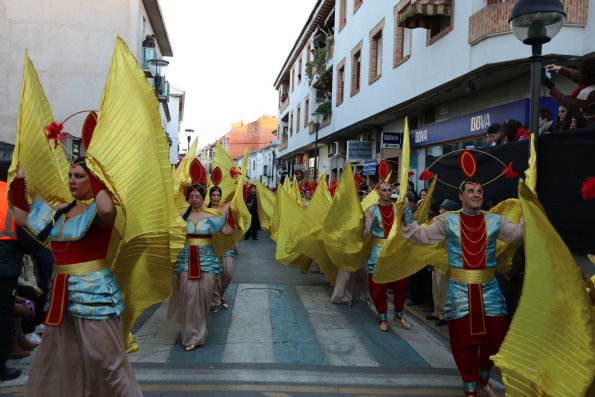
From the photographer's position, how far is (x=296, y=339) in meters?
5.47

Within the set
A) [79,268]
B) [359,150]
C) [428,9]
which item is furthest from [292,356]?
[359,150]

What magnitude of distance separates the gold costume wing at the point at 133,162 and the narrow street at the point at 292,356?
4.93 ft

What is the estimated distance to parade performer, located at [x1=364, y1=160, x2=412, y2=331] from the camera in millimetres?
6184

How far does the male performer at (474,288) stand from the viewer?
3994mm

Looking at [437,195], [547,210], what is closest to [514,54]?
[437,195]

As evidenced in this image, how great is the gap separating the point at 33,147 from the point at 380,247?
4.46 m

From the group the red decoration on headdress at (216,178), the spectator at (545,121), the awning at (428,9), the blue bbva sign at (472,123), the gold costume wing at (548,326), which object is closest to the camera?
the gold costume wing at (548,326)

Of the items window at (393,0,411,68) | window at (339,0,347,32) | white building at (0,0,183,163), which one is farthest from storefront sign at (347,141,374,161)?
white building at (0,0,183,163)

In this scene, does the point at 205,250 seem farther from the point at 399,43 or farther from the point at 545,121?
the point at 399,43

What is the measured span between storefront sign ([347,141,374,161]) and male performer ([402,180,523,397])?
13890 mm

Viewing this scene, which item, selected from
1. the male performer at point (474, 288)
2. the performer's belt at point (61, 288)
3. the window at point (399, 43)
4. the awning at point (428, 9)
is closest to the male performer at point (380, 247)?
the male performer at point (474, 288)

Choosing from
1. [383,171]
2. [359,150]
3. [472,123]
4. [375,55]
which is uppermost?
[375,55]

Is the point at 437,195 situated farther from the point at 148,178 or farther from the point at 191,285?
the point at 148,178

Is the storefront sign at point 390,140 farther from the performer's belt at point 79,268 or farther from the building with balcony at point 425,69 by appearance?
the performer's belt at point 79,268
